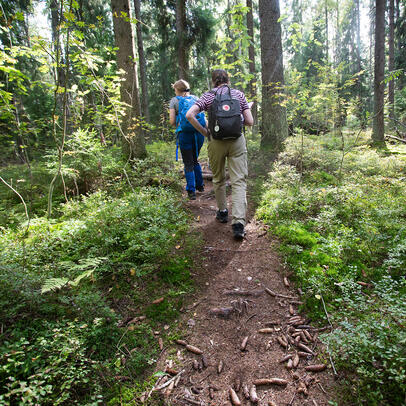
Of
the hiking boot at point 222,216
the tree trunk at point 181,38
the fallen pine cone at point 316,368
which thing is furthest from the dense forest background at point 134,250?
the tree trunk at point 181,38

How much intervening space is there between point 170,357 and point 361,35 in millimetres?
50570

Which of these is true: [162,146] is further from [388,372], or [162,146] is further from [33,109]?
[33,109]

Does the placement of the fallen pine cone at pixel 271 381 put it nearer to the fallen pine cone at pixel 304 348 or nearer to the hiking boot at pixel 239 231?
the fallen pine cone at pixel 304 348

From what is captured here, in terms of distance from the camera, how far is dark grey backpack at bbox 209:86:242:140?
361cm

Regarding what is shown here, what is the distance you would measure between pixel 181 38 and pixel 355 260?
11580 mm

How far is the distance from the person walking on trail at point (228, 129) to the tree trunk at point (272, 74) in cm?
385

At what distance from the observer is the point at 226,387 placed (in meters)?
1.93

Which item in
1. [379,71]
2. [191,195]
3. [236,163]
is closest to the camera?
[236,163]

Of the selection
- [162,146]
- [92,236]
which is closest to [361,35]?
[162,146]

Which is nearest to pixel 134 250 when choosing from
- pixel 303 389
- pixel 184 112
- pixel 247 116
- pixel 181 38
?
pixel 303 389

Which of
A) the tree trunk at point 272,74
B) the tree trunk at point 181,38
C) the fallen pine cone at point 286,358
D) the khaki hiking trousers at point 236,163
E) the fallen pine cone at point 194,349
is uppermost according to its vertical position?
the tree trunk at point 181,38

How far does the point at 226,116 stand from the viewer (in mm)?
3615

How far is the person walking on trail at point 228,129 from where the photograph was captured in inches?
143

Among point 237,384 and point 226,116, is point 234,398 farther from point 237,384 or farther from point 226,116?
point 226,116
